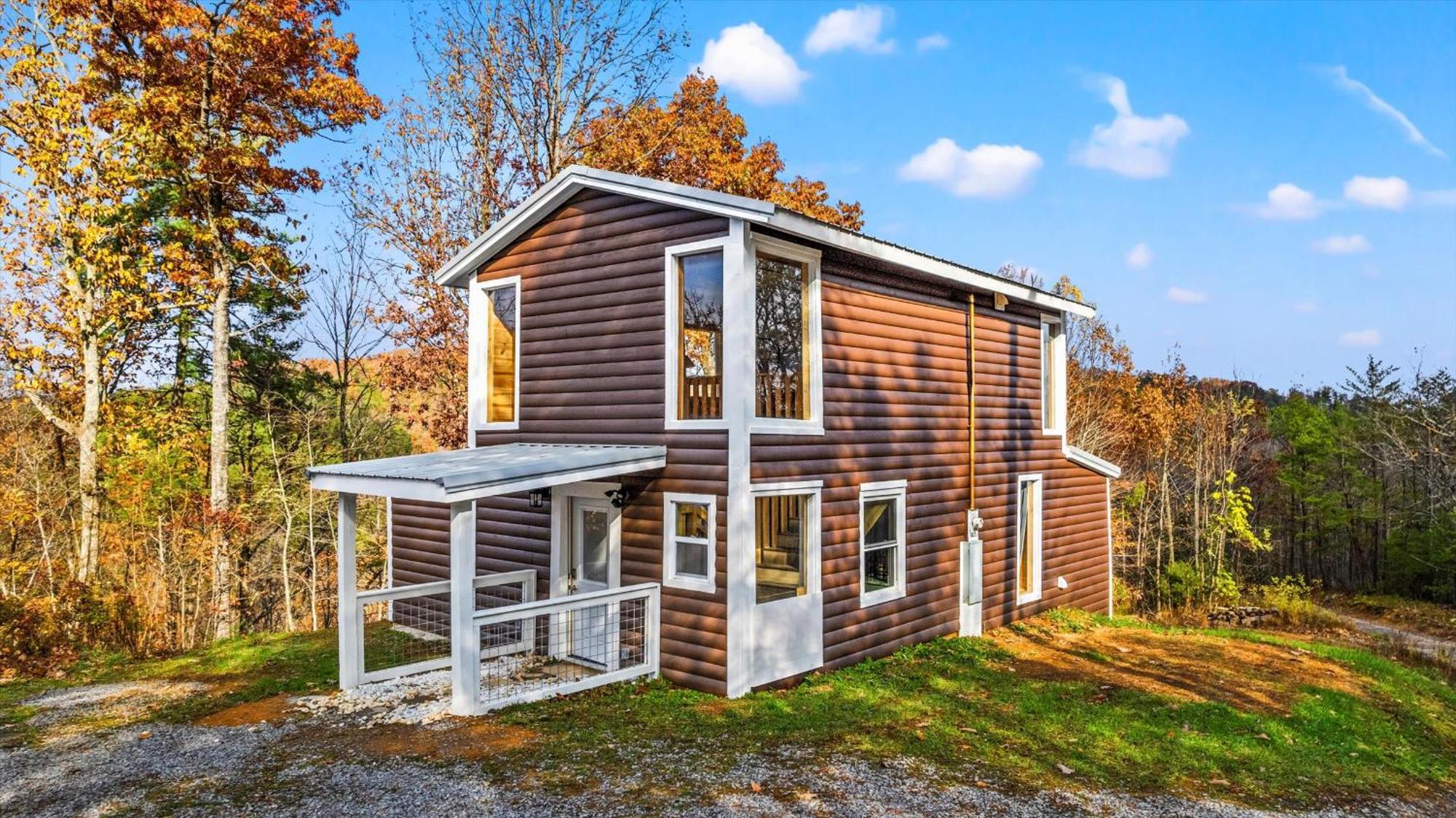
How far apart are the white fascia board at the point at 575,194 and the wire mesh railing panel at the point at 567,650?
13.0 ft

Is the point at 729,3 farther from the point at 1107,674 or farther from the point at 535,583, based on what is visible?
the point at 1107,674

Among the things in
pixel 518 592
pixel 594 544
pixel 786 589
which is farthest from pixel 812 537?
pixel 518 592

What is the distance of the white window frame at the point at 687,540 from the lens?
25.4 ft

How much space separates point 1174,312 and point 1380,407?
824 centimetres

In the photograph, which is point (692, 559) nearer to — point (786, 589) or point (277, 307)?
point (786, 589)

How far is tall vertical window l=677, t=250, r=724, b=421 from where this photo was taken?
8133mm

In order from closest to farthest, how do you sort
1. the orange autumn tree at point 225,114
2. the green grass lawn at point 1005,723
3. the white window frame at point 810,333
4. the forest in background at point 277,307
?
the green grass lawn at point 1005,723 < the white window frame at point 810,333 < the forest in background at point 277,307 < the orange autumn tree at point 225,114

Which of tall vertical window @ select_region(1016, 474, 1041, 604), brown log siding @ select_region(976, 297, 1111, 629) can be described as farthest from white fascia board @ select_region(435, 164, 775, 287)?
tall vertical window @ select_region(1016, 474, 1041, 604)

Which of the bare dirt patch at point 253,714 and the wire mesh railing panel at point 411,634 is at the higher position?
the bare dirt patch at point 253,714

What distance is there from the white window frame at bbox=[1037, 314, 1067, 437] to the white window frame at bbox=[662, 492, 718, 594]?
7.09 meters

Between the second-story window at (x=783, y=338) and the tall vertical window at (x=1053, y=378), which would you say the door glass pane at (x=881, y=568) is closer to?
the second-story window at (x=783, y=338)

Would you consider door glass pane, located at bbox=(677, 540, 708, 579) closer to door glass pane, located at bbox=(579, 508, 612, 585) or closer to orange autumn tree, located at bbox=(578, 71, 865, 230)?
door glass pane, located at bbox=(579, 508, 612, 585)

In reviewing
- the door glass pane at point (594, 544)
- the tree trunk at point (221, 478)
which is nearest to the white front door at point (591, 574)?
the door glass pane at point (594, 544)

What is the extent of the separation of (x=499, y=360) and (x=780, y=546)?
4.36 meters
